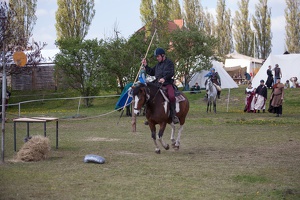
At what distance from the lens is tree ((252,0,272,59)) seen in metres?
69.0

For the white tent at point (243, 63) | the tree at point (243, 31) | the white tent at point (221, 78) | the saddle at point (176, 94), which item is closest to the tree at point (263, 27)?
the tree at point (243, 31)

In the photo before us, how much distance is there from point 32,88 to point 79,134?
86.8 feet

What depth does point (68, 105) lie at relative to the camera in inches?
1486

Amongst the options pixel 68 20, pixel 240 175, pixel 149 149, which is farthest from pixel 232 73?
pixel 240 175

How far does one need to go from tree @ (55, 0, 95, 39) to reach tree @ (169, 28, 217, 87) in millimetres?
12040

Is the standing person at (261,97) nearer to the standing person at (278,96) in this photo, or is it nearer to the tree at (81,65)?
the standing person at (278,96)

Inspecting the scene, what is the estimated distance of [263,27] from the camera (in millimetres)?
69500

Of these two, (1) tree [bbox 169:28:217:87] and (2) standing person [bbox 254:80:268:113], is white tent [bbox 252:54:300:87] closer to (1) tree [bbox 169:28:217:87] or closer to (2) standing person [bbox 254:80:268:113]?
(1) tree [bbox 169:28:217:87]

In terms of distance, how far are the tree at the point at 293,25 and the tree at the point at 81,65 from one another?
1503 inches

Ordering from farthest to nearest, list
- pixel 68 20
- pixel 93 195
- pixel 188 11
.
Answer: pixel 188 11 → pixel 68 20 → pixel 93 195

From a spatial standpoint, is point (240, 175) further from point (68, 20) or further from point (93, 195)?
point (68, 20)

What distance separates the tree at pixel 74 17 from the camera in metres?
48.9

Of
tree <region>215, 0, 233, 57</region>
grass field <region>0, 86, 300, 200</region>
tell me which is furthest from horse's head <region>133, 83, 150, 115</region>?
tree <region>215, 0, 233, 57</region>

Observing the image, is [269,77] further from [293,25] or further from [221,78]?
[293,25]
